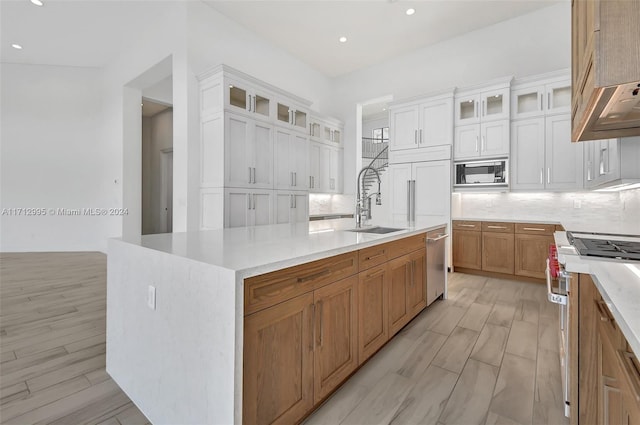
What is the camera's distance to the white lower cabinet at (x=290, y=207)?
4746 mm

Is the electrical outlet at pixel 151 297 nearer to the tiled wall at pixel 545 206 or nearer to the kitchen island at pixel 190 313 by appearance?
the kitchen island at pixel 190 313

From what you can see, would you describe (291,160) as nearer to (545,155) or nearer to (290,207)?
(290,207)

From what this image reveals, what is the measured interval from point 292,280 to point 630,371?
3.52ft

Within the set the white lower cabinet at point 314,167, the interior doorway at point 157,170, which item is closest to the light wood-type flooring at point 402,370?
the white lower cabinet at point 314,167

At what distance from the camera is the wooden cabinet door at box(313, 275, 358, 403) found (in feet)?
4.97

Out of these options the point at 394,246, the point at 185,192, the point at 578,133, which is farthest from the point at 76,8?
the point at 578,133

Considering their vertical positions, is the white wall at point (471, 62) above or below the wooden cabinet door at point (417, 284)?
above

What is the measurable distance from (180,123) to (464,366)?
14.2ft

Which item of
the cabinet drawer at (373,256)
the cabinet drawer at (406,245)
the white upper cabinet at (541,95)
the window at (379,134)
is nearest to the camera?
the cabinet drawer at (373,256)

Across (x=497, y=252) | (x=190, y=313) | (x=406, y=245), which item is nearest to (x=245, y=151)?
(x=406, y=245)

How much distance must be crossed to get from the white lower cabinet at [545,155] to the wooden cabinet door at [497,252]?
0.77 meters

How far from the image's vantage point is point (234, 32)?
4.75 metres

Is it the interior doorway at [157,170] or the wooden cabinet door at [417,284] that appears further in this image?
the interior doorway at [157,170]

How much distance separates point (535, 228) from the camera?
406cm
